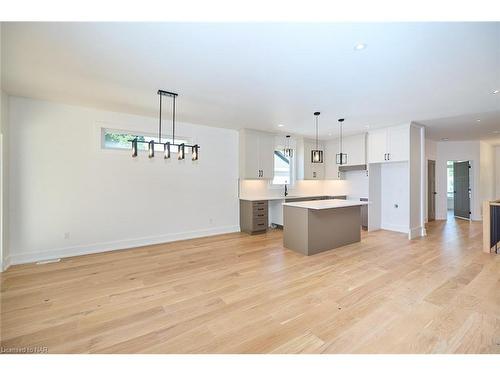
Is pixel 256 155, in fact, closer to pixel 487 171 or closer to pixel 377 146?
pixel 377 146

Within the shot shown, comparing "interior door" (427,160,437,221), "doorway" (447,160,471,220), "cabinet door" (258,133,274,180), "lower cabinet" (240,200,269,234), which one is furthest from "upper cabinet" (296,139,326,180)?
"doorway" (447,160,471,220)

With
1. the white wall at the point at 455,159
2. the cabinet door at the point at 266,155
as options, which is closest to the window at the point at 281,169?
the cabinet door at the point at 266,155

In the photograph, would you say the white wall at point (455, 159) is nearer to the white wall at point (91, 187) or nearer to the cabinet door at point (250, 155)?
the cabinet door at point (250, 155)

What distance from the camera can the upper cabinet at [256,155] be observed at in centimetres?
585

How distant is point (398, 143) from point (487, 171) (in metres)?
5.48

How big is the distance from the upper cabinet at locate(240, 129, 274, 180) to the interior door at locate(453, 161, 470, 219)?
7.09 meters

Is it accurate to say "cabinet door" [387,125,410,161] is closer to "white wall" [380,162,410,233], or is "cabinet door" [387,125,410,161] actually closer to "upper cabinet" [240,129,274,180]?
"white wall" [380,162,410,233]

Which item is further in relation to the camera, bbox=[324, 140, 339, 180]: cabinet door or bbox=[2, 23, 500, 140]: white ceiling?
bbox=[324, 140, 339, 180]: cabinet door

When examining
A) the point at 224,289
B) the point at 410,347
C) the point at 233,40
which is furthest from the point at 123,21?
the point at 410,347

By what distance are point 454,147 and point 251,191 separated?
732 centimetres

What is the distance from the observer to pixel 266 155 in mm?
6215

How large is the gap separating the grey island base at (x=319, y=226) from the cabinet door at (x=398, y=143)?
74.1 inches

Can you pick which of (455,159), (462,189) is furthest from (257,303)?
(462,189)

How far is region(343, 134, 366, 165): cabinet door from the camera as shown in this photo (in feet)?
20.4
